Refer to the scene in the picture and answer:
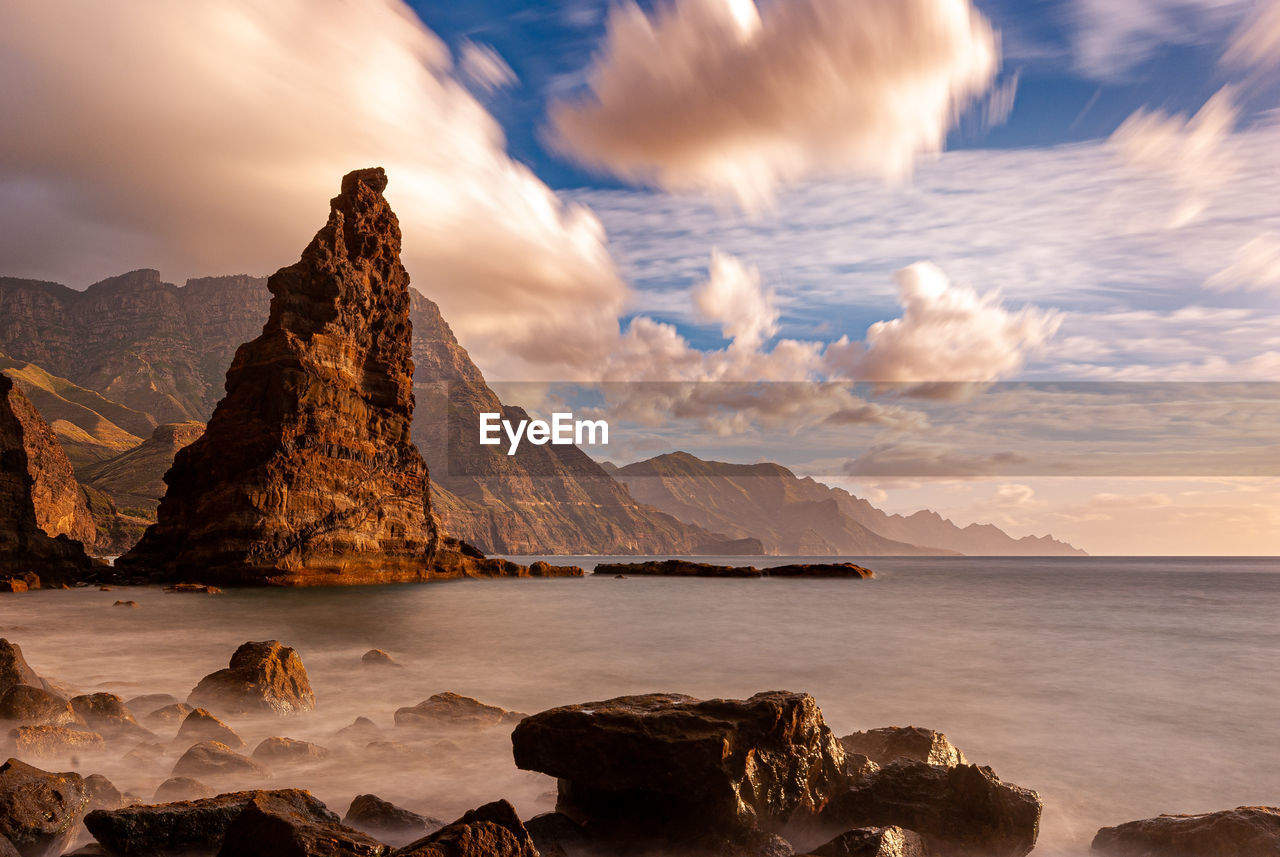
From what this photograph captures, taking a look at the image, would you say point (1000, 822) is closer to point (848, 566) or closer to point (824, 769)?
point (824, 769)

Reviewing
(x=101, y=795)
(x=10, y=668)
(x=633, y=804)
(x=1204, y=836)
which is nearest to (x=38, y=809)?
(x=101, y=795)

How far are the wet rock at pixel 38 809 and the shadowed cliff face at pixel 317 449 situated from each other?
54.1 m

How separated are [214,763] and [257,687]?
4.12m

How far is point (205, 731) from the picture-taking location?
10133mm

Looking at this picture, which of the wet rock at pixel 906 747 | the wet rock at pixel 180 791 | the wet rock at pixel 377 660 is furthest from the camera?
the wet rock at pixel 377 660

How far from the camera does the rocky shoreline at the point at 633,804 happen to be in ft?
18.9

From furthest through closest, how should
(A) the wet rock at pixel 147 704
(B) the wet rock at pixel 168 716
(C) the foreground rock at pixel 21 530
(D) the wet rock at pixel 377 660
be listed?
(C) the foreground rock at pixel 21 530 < (D) the wet rock at pixel 377 660 < (A) the wet rock at pixel 147 704 < (B) the wet rock at pixel 168 716

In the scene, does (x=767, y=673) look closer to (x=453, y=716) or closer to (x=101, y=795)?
(x=453, y=716)

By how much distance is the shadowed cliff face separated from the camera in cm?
5584

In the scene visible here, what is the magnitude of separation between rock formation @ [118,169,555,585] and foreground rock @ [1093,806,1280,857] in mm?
58829

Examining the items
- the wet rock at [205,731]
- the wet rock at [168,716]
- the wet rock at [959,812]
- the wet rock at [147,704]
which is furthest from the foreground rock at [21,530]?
the wet rock at [959,812]

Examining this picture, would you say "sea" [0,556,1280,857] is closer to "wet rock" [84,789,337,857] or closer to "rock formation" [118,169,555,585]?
"wet rock" [84,789,337,857]

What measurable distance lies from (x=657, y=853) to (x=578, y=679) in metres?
12.6

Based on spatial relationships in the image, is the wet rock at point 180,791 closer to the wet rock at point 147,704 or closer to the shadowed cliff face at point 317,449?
the wet rock at point 147,704
